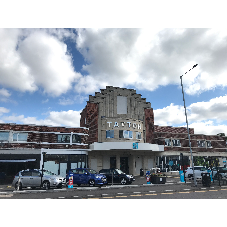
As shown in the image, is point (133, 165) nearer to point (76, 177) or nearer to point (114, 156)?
point (114, 156)

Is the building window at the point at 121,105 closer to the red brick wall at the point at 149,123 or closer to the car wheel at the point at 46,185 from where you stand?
the red brick wall at the point at 149,123

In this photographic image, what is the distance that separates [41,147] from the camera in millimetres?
31562

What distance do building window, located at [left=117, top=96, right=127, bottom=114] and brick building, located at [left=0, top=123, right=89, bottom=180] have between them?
8.59 meters

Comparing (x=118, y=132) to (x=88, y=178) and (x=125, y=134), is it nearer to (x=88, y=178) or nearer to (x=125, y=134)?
(x=125, y=134)

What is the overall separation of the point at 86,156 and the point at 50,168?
6310 mm

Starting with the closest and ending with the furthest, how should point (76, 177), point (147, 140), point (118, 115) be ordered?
point (76, 177) < point (118, 115) < point (147, 140)

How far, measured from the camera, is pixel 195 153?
47.7m

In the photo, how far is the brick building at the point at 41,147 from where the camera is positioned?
96.7 feet

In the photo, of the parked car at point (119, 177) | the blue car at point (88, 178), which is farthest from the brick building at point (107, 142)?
the parked car at point (119, 177)

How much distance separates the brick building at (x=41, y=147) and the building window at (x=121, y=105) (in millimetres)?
8594

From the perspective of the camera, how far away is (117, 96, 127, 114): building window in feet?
134

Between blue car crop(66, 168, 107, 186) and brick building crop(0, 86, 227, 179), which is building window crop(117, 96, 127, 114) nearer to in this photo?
brick building crop(0, 86, 227, 179)

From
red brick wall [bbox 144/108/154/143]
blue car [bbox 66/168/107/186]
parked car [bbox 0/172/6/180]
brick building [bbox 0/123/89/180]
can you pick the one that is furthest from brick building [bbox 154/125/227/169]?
parked car [bbox 0/172/6/180]

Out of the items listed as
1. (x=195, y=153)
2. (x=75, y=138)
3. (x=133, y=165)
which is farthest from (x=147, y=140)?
(x=75, y=138)
